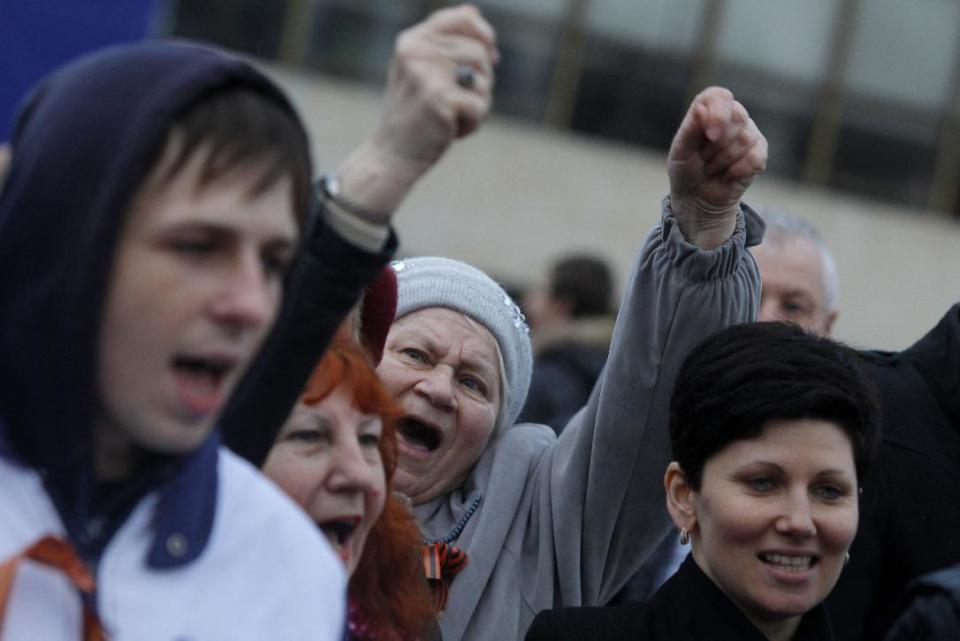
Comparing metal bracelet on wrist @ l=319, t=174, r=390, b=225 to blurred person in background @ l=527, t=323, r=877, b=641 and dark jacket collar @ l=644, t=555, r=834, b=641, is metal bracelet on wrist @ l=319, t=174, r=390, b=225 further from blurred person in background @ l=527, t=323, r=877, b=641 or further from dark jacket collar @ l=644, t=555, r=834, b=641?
dark jacket collar @ l=644, t=555, r=834, b=641

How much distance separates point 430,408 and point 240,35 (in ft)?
36.9

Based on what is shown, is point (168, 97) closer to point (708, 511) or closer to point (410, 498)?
point (708, 511)

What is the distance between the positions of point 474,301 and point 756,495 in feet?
2.63

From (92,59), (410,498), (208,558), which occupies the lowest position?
(410,498)

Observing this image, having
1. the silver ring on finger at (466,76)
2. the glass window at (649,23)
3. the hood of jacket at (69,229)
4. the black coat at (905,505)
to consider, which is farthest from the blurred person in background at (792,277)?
the glass window at (649,23)

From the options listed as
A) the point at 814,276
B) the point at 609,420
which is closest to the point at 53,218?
the point at 609,420

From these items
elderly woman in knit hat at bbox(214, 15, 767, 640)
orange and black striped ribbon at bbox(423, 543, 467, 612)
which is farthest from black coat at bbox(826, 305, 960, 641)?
orange and black striped ribbon at bbox(423, 543, 467, 612)

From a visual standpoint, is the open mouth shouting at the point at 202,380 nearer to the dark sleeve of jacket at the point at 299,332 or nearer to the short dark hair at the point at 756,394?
the dark sleeve of jacket at the point at 299,332

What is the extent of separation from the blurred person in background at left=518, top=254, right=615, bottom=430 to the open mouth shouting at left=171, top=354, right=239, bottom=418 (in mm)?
3707

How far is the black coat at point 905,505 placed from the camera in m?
3.08

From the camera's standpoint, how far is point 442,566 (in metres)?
2.98

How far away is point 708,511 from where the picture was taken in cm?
282

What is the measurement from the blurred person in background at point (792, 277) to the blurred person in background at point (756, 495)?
113cm

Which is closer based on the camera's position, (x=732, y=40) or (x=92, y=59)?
(x=92, y=59)
